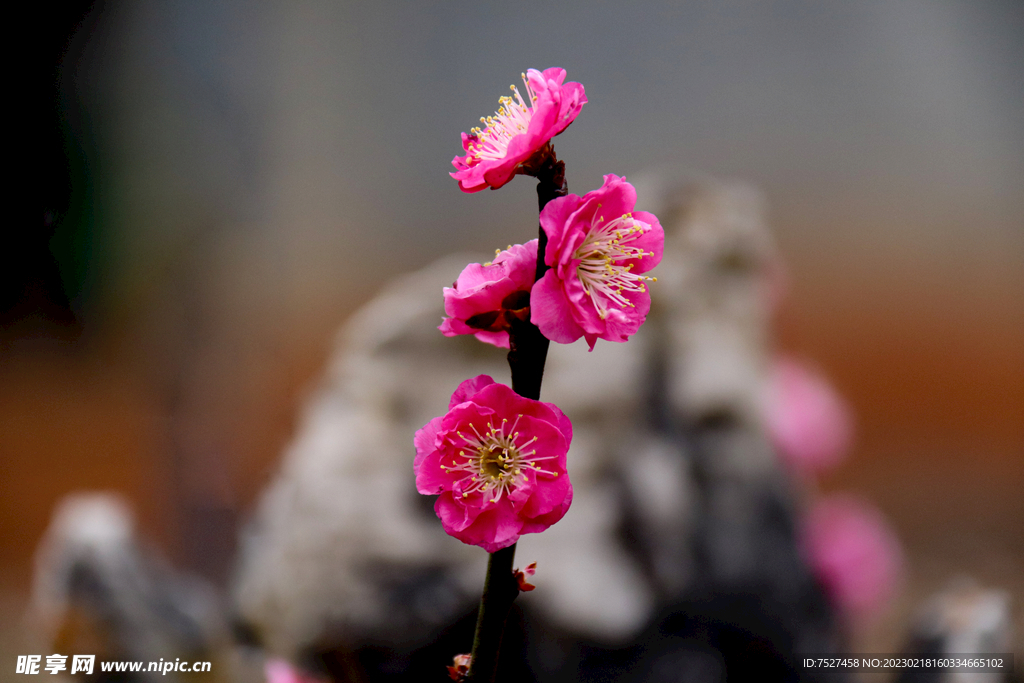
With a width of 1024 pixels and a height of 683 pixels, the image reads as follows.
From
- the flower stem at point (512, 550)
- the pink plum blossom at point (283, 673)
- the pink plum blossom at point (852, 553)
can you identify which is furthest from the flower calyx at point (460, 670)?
the pink plum blossom at point (852, 553)

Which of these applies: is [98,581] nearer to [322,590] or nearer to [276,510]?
[276,510]

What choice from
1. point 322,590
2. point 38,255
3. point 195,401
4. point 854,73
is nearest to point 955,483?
point 854,73

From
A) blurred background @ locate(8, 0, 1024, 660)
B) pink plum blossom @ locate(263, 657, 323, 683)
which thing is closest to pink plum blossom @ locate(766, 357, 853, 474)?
blurred background @ locate(8, 0, 1024, 660)

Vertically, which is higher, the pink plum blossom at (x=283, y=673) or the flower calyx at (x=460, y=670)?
the pink plum blossom at (x=283, y=673)

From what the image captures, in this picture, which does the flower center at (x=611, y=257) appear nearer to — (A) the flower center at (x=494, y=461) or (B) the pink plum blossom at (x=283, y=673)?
(A) the flower center at (x=494, y=461)

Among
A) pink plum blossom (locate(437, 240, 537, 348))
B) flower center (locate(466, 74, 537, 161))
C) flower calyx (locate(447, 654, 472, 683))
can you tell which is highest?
flower center (locate(466, 74, 537, 161))

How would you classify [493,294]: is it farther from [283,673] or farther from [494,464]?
[283,673]

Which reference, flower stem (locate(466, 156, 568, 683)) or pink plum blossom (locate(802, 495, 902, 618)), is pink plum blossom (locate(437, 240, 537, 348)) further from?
pink plum blossom (locate(802, 495, 902, 618))

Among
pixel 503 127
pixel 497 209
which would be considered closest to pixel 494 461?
pixel 503 127
